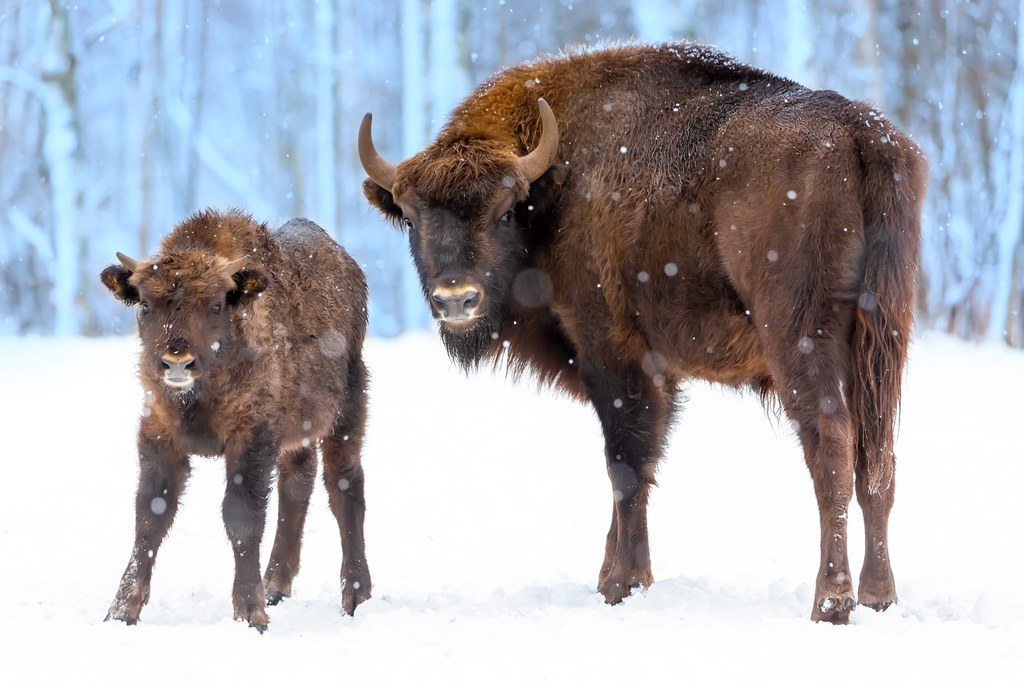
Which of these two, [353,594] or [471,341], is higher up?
[471,341]

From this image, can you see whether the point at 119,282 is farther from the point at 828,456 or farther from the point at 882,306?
the point at 882,306

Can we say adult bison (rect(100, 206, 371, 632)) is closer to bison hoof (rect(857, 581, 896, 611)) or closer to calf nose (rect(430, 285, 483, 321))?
calf nose (rect(430, 285, 483, 321))

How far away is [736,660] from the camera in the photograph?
4488 millimetres

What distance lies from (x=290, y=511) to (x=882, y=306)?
11.3ft

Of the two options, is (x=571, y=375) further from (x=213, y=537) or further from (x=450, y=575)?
(x=213, y=537)

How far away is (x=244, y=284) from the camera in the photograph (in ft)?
19.8

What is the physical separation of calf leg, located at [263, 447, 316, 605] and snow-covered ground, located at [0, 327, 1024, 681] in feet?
0.80

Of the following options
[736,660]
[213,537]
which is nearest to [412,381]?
[213,537]

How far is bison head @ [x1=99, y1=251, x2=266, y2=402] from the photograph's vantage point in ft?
18.7

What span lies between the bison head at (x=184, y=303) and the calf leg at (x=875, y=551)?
10.1 ft

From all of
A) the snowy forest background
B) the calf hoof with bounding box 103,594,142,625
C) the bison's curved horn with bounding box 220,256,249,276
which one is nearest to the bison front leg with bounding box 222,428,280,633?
the calf hoof with bounding box 103,594,142,625

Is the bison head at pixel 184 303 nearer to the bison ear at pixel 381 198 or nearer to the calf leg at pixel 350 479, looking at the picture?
the calf leg at pixel 350 479

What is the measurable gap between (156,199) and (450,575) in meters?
17.1

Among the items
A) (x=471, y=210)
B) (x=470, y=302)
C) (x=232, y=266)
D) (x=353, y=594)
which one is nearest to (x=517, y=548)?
(x=353, y=594)
